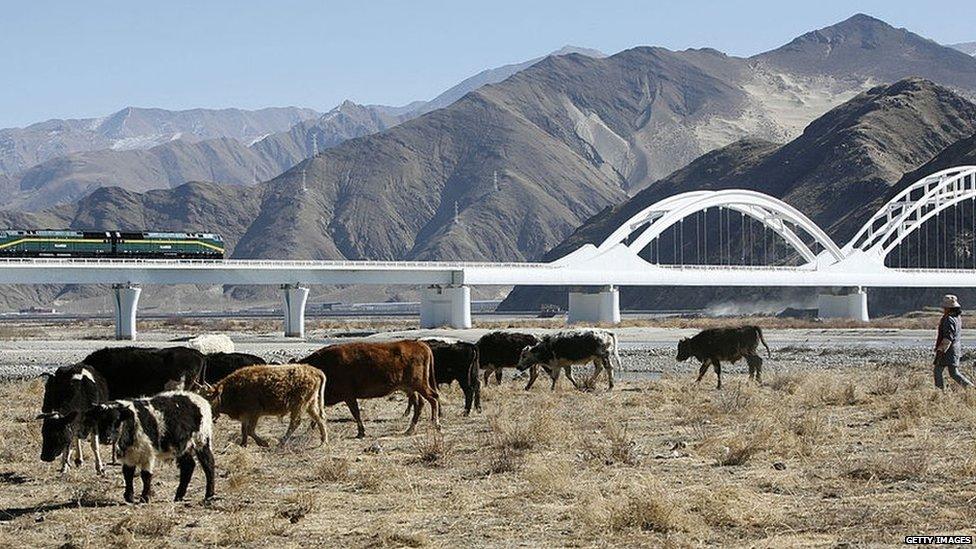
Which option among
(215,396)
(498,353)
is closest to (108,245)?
(498,353)

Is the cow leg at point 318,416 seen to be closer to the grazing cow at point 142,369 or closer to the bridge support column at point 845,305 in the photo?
the grazing cow at point 142,369

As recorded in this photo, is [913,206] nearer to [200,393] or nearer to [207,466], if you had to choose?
[200,393]

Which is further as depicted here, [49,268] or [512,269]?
[512,269]

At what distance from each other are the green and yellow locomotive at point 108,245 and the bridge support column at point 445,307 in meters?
15.4

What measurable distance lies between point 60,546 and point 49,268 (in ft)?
246

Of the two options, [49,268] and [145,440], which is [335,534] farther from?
[49,268]

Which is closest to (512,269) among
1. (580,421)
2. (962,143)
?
(580,421)

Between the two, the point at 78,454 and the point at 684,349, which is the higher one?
the point at 684,349

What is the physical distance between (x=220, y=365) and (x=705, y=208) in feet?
354

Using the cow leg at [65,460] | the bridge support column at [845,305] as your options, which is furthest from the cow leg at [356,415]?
the bridge support column at [845,305]

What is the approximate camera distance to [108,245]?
90.4 metres

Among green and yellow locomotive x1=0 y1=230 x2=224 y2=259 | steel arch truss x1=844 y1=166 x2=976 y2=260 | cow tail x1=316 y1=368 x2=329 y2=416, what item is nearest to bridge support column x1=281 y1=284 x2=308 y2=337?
green and yellow locomotive x1=0 y1=230 x2=224 y2=259

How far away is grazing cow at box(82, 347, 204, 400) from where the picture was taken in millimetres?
19766

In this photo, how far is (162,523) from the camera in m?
12.9
